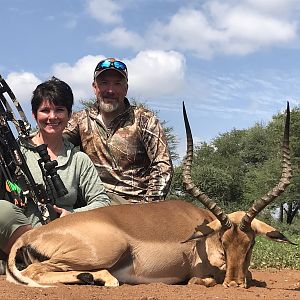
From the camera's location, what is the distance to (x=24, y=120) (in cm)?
605

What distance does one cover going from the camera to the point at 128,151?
696 centimetres

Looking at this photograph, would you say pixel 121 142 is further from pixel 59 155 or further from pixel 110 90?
pixel 59 155

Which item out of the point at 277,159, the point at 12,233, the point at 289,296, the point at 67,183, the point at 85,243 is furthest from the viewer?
the point at 277,159

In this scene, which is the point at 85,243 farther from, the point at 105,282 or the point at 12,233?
the point at 12,233

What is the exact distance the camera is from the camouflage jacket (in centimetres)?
695

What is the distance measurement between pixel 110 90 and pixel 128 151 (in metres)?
0.76

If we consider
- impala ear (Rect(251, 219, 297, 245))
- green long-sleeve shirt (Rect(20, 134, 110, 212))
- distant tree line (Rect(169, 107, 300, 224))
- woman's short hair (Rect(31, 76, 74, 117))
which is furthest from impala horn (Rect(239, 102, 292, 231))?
distant tree line (Rect(169, 107, 300, 224))

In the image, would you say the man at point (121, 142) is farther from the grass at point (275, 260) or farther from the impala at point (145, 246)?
the grass at point (275, 260)

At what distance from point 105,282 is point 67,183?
53.1 inches

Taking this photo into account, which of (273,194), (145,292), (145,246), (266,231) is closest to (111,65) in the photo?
(145,246)

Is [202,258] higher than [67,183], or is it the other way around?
[67,183]

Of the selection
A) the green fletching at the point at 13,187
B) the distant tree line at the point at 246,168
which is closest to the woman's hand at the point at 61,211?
the green fletching at the point at 13,187

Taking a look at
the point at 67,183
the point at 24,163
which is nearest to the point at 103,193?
the point at 67,183

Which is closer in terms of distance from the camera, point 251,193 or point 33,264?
point 33,264
